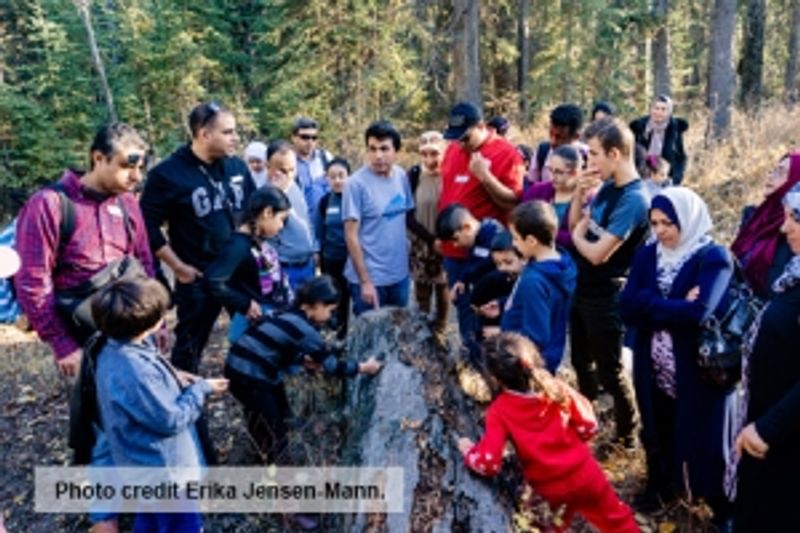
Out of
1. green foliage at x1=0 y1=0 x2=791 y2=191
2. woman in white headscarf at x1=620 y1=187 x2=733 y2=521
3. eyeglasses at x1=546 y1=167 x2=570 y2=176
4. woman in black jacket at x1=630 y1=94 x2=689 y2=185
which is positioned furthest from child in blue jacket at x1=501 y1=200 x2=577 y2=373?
green foliage at x1=0 y1=0 x2=791 y2=191

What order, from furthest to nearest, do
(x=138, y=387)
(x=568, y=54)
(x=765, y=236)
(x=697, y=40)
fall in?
(x=697, y=40) → (x=568, y=54) → (x=765, y=236) → (x=138, y=387)

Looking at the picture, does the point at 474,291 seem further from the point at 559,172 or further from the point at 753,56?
the point at 753,56

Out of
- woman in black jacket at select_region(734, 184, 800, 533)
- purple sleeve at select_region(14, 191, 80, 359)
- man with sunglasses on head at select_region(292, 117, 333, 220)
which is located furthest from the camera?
man with sunglasses on head at select_region(292, 117, 333, 220)

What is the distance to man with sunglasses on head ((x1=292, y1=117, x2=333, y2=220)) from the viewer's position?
6125 millimetres

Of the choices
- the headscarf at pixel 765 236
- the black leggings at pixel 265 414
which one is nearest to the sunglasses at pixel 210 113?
the black leggings at pixel 265 414

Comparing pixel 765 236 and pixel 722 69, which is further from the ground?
pixel 722 69

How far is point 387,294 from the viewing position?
5.05m

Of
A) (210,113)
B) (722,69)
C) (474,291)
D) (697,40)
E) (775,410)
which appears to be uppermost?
(697,40)

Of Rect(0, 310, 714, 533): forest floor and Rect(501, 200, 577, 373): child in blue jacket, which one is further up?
Rect(501, 200, 577, 373): child in blue jacket

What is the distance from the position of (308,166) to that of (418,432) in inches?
152

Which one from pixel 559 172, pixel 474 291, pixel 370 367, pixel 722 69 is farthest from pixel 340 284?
pixel 722 69

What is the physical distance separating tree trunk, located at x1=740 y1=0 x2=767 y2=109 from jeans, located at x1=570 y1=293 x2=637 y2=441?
13.2m

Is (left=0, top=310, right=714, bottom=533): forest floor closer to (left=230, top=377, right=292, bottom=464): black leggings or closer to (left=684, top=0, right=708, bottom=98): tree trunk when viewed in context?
(left=230, top=377, right=292, bottom=464): black leggings

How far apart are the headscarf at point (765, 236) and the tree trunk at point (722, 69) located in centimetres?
861
